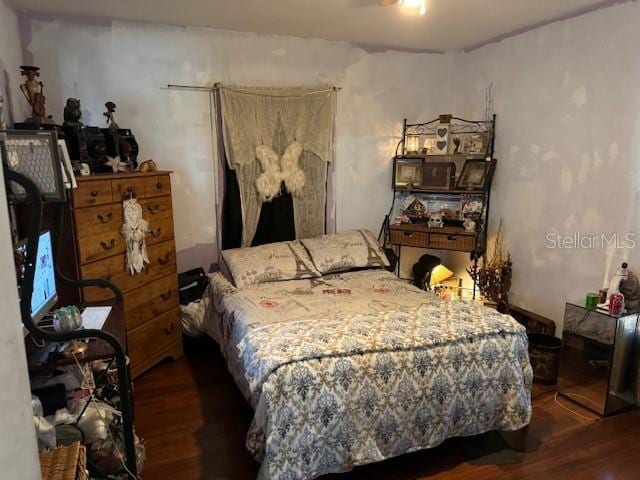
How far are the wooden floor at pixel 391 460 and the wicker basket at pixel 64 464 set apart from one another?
2.86ft

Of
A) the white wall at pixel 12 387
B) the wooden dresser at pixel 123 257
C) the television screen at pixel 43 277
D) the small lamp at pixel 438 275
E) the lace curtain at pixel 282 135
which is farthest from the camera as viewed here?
the small lamp at pixel 438 275

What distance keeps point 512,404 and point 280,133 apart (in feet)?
8.26

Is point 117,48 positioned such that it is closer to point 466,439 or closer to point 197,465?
point 197,465

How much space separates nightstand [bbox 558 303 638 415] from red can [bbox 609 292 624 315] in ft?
0.12

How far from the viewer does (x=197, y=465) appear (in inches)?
80.7

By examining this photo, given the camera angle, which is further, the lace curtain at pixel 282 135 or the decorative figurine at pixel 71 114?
the lace curtain at pixel 282 135

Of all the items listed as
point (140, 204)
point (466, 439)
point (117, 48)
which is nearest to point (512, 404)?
point (466, 439)

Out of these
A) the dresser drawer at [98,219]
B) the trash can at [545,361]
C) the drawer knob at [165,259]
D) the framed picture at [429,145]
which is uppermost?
the framed picture at [429,145]

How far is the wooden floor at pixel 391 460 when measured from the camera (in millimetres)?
1985

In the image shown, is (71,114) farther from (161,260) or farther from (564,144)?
(564,144)

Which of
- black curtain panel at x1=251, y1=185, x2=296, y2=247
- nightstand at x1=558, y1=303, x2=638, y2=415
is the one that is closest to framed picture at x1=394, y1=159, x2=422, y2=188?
black curtain panel at x1=251, y1=185, x2=296, y2=247

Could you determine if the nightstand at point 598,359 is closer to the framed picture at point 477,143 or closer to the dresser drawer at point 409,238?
the dresser drawer at point 409,238

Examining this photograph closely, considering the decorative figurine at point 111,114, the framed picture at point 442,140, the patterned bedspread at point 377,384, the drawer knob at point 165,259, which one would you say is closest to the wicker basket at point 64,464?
the patterned bedspread at point 377,384

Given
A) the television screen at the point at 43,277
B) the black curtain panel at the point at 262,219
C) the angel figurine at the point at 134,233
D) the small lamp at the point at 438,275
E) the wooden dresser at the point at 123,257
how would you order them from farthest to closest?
the small lamp at the point at 438,275, the black curtain panel at the point at 262,219, the angel figurine at the point at 134,233, the wooden dresser at the point at 123,257, the television screen at the point at 43,277
